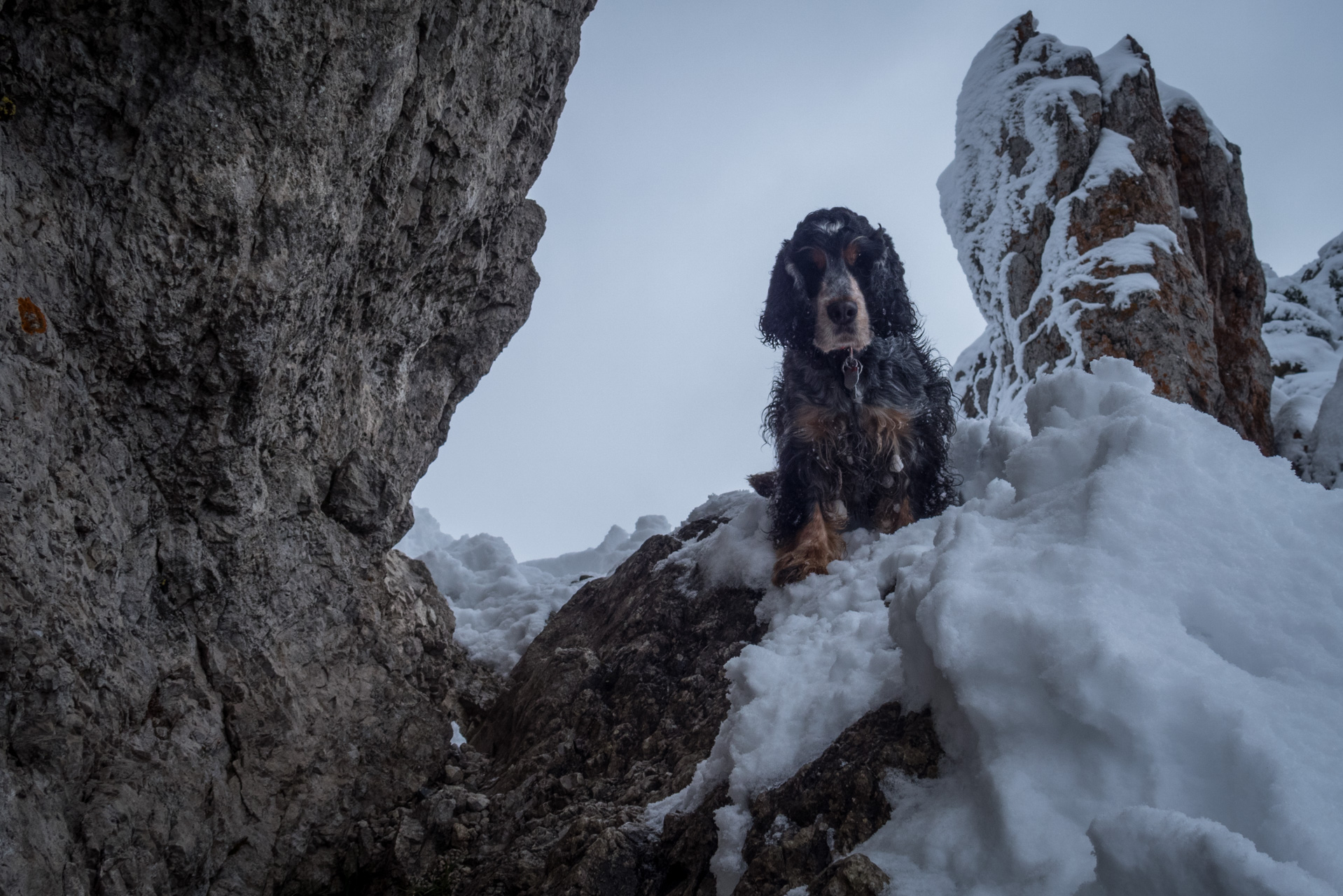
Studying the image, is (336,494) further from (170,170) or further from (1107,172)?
(1107,172)

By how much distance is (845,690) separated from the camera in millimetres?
1706

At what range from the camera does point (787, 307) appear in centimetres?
373

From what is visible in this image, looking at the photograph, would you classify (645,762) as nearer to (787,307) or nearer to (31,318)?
(31,318)

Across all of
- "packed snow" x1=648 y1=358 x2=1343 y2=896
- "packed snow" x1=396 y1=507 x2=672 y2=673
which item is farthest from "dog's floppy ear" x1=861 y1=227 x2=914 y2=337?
"packed snow" x1=396 y1=507 x2=672 y2=673

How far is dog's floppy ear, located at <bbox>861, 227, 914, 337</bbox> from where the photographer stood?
3.61 metres

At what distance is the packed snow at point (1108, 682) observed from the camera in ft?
3.14

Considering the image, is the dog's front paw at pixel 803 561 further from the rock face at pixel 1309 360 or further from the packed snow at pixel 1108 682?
the rock face at pixel 1309 360

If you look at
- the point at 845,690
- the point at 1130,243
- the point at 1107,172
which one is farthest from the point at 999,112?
the point at 845,690

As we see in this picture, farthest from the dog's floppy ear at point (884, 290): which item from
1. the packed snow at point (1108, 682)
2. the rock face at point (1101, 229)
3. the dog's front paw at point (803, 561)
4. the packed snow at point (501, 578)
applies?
the packed snow at point (501, 578)

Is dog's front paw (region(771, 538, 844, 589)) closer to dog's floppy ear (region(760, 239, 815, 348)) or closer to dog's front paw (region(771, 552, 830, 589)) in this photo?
dog's front paw (region(771, 552, 830, 589))

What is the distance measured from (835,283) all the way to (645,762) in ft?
7.48

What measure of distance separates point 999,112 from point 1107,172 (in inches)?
52.1

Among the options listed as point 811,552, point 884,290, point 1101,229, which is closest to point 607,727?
point 811,552

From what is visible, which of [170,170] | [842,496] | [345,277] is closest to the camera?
[170,170]
